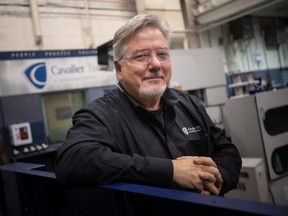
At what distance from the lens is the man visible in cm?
88

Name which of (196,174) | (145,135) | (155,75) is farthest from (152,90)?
(196,174)

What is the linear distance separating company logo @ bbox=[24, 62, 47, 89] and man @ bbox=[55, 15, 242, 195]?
103 inches

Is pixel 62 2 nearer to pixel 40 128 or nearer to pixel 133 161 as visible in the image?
pixel 40 128

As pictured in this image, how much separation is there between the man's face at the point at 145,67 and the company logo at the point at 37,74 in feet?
8.73

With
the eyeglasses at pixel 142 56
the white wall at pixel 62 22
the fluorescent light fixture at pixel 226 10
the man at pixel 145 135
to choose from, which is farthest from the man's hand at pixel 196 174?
the fluorescent light fixture at pixel 226 10

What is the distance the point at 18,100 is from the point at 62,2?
→ 1634 mm

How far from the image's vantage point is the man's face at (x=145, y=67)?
1.16m

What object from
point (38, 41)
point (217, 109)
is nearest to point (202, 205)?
point (217, 109)

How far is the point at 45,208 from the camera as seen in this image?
46.2 inches

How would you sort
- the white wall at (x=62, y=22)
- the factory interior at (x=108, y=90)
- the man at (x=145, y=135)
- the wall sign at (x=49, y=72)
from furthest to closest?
the white wall at (x=62, y=22), the wall sign at (x=49, y=72), the factory interior at (x=108, y=90), the man at (x=145, y=135)

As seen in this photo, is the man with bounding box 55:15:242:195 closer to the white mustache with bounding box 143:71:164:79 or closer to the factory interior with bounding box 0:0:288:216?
the white mustache with bounding box 143:71:164:79

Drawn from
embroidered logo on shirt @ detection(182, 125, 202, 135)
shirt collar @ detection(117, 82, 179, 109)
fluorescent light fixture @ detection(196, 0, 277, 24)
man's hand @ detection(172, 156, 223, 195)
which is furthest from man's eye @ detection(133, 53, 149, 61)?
fluorescent light fixture @ detection(196, 0, 277, 24)

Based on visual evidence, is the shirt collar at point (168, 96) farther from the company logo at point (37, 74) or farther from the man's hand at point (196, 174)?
the company logo at point (37, 74)

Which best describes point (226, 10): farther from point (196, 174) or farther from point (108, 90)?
point (196, 174)
